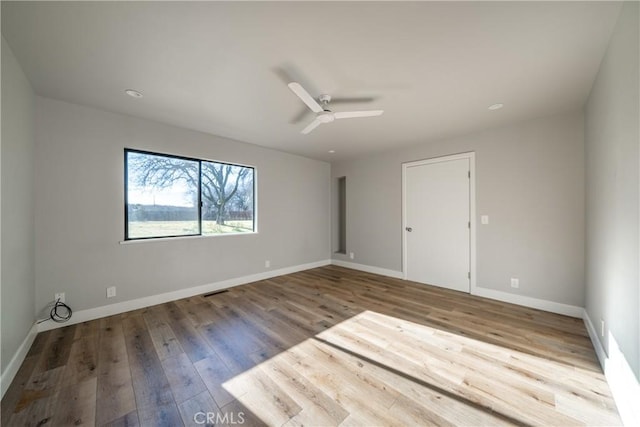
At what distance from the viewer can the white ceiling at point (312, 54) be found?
55.9 inches

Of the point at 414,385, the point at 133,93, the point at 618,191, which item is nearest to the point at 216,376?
the point at 414,385

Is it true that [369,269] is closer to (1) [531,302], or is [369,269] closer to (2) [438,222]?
(2) [438,222]

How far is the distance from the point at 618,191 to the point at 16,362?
175 inches

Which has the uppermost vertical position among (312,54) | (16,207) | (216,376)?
(312,54)

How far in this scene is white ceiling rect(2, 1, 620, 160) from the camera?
1.42 metres

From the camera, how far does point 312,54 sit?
1.78 meters

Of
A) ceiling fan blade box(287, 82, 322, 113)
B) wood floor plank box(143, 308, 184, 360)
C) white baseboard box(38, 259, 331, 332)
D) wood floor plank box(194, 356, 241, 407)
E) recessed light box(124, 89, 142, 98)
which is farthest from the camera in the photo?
white baseboard box(38, 259, 331, 332)

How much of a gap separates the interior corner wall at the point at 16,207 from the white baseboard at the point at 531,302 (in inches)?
190

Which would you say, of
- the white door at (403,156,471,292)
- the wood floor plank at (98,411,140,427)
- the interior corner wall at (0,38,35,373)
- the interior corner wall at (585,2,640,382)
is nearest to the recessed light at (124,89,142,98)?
the interior corner wall at (0,38,35,373)

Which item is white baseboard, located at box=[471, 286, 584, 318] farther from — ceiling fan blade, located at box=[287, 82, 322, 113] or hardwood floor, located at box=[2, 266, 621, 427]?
ceiling fan blade, located at box=[287, 82, 322, 113]

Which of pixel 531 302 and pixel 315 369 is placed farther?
pixel 531 302

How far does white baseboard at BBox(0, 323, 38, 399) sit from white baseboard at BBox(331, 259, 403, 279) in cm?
447

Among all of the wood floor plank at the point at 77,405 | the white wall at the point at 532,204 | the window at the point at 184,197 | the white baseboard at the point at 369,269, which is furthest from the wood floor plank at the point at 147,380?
the white wall at the point at 532,204

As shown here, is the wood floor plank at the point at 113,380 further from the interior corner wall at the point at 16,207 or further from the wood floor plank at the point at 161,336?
the interior corner wall at the point at 16,207
